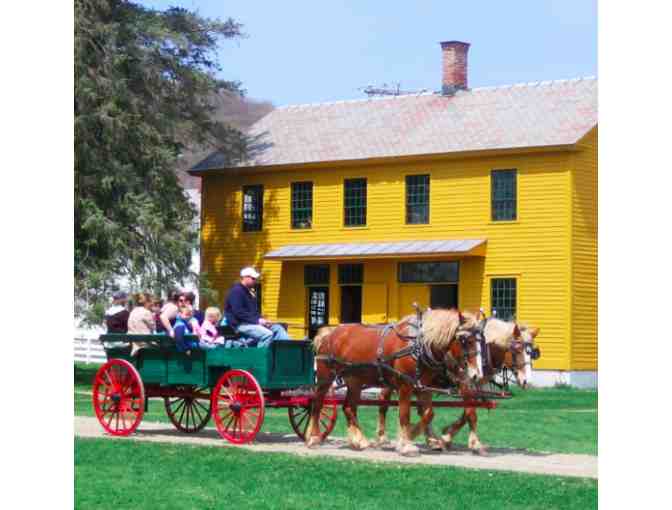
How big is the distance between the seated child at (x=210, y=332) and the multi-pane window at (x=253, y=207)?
21187 millimetres

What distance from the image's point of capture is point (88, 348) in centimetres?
4331

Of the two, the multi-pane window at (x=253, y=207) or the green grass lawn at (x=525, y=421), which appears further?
the multi-pane window at (x=253, y=207)

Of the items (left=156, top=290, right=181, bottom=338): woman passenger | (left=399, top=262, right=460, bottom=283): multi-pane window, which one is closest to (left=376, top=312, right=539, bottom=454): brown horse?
(left=156, top=290, right=181, bottom=338): woman passenger

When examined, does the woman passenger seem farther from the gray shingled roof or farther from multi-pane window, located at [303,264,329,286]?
multi-pane window, located at [303,264,329,286]

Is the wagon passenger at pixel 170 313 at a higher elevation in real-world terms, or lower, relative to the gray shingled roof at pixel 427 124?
lower

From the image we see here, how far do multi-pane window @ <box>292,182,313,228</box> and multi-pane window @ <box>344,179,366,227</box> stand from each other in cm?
121

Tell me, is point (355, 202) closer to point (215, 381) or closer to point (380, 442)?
point (215, 381)

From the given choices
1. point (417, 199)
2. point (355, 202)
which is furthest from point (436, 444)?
point (355, 202)

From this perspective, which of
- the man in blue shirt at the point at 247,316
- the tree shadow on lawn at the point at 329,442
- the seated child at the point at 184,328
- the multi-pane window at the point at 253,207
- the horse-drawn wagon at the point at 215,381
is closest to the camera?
the tree shadow on lawn at the point at 329,442

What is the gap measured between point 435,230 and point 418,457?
66.7 feet

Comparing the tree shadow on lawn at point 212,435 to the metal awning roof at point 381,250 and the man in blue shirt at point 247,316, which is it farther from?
the metal awning roof at point 381,250

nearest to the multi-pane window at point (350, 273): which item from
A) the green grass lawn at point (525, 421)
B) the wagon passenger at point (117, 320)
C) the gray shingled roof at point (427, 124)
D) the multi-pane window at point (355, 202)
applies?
the multi-pane window at point (355, 202)

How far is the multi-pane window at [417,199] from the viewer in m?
35.5
